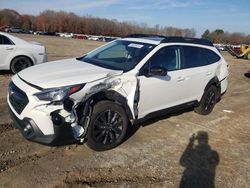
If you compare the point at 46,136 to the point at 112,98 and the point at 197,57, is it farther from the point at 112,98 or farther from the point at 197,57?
the point at 197,57

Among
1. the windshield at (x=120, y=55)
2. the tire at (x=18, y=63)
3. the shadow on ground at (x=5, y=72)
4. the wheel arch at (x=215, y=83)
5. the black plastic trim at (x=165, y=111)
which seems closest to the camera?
the windshield at (x=120, y=55)

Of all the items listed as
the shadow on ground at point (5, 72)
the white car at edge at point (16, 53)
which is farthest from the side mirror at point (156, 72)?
the shadow on ground at point (5, 72)

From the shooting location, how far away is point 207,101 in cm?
705

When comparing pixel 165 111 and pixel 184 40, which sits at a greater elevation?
pixel 184 40

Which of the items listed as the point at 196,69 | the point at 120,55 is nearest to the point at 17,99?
the point at 120,55

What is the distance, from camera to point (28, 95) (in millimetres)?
4207

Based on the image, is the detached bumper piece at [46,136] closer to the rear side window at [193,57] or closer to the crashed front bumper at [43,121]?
the crashed front bumper at [43,121]

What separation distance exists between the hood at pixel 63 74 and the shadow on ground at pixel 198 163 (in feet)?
5.90

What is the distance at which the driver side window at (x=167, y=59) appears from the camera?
17.8 feet

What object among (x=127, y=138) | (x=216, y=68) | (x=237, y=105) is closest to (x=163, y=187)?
(x=127, y=138)

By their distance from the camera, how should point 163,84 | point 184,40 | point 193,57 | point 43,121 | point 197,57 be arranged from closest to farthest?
1. point 43,121
2. point 163,84
3. point 184,40
4. point 193,57
5. point 197,57

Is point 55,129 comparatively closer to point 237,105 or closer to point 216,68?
point 216,68

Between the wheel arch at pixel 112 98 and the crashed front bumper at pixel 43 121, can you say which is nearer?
the crashed front bumper at pixel 43 121

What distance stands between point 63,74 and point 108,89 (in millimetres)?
723
